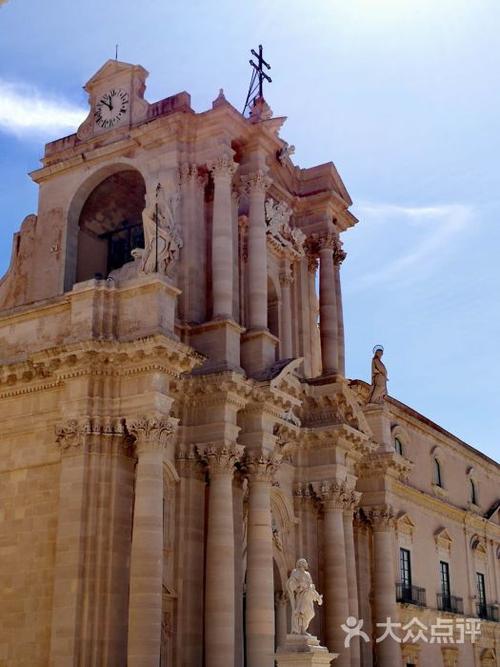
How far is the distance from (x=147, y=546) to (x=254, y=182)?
11226 millimetres

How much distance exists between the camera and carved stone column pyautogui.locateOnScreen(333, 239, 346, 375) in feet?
100

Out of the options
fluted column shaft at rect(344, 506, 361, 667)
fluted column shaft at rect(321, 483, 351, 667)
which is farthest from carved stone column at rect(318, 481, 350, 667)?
fluted column shaft at rect(344, 506, 361, 667)

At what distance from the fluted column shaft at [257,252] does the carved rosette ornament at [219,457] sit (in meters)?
4.03

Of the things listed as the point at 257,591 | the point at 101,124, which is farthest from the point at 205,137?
the point at 257,591

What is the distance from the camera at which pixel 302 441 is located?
28234mm

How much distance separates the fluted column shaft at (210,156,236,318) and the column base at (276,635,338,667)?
8.29 meters

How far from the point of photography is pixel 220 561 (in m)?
A: 22.6

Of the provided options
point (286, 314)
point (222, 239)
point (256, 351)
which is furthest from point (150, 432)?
point (286, 314)

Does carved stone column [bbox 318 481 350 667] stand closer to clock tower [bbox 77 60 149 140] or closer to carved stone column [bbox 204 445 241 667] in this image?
carved stone column [bbox 204 445 241 667]

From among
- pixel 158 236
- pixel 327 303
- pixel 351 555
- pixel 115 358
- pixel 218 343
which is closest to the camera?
pixel 115 358

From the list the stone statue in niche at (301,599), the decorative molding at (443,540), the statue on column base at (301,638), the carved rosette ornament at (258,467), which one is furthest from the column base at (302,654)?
the decorative molding at (443,540)

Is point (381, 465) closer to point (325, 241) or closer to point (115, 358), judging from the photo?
point (325, 241)

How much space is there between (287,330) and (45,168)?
327 inches

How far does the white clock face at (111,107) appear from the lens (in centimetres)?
2848
